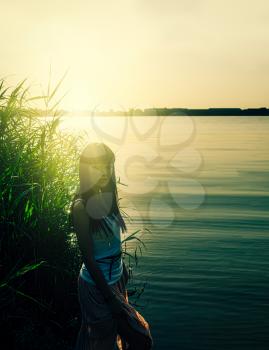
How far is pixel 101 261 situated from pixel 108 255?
0.21ft

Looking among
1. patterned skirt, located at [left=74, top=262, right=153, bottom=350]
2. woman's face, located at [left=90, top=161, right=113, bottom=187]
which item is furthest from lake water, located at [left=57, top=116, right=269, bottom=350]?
woman's face, located at [left=90, top=161, right=113, bottom=187]

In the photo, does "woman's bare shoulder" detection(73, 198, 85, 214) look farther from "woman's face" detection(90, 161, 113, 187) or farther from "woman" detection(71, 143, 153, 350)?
"woman's face" detection(90, 161, 113, 187)

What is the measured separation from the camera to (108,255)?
3.46 meters

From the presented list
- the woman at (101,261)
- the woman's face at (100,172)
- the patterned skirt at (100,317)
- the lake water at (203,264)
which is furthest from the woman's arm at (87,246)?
the lake water at (203,264)

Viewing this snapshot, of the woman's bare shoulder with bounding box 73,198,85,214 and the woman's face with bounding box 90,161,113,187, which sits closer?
the woman's bare shoulder with bounding box 73,198,85,214

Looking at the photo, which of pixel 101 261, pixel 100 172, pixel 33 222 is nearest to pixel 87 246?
pixel 101 261

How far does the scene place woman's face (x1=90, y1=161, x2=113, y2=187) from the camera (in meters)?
3.46

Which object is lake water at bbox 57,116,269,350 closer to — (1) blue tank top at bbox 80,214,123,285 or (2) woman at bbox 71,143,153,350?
(2) woman at bbox 71,143,153,350

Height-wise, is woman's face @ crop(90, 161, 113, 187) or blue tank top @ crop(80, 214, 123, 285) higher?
woman's face @ crop(90, 161, 113, 187)

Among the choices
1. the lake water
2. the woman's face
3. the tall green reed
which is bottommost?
the lake water

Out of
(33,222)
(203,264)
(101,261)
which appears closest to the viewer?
(101,261)

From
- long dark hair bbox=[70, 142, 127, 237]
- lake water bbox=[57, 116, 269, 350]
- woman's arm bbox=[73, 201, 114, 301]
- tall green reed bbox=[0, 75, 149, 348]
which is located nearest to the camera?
woman's arm bbox=[73, 201, 114, 301]

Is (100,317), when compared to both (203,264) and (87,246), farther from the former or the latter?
(203,264)

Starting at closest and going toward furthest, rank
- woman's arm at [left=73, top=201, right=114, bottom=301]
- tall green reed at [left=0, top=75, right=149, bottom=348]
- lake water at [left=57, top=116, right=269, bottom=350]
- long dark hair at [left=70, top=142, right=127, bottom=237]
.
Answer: woman's arm at [left=73, top=201, right=114, bottom=301] → long dark hair at [left=70, top=142, right=127, bottom=237] → tall green reed at [left=0, top=75, right=149, bottom=348] → lake water at [left=57, top=116, right=269, bottom=350]
